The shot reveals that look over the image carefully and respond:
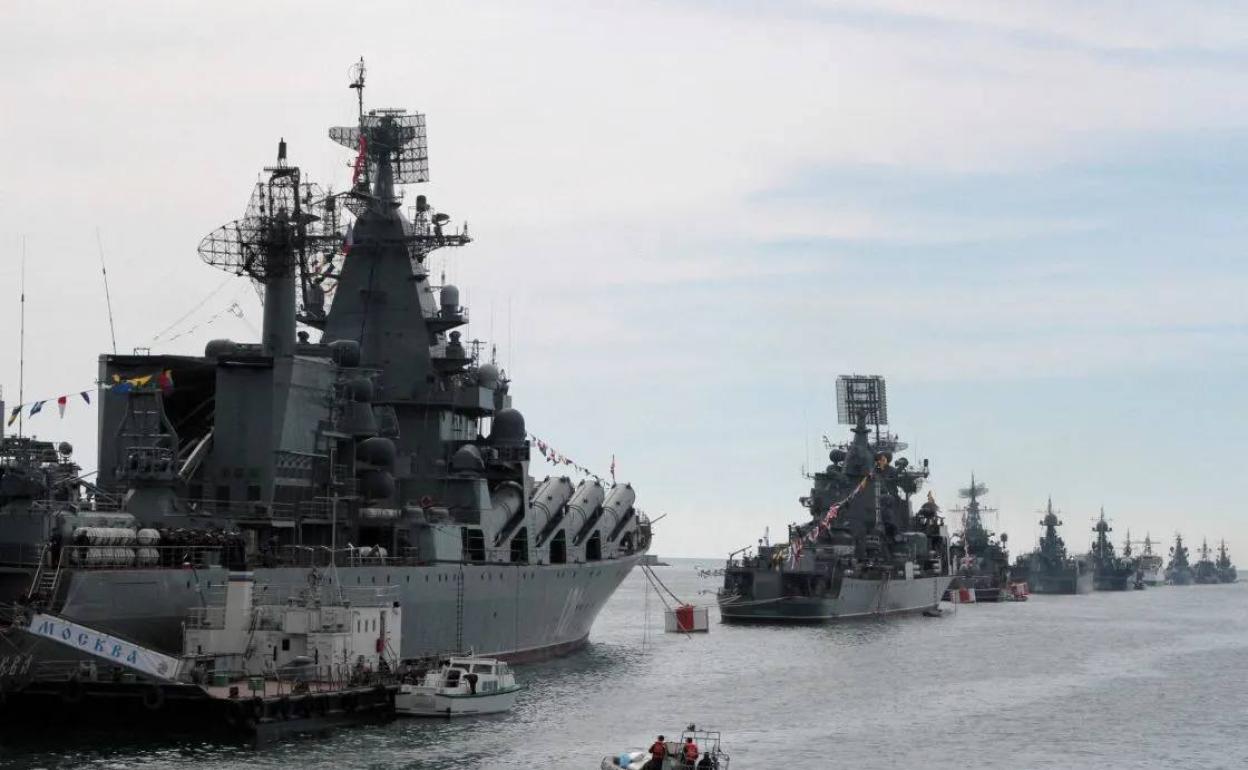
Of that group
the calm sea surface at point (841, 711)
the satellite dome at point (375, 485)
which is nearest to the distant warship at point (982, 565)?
the calm sea surface at point (841, 711)

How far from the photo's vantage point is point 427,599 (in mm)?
51969

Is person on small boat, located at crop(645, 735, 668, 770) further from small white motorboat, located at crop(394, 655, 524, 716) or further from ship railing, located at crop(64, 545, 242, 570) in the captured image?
ship railing, located at crop(64, 545, 242, 570)

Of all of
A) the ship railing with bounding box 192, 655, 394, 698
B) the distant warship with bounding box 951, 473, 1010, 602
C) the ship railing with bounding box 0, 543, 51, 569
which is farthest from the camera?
the distant warship with bounding box 951, 473, 1010, 602

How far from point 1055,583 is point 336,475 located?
151 metres

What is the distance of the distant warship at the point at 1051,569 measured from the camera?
188m

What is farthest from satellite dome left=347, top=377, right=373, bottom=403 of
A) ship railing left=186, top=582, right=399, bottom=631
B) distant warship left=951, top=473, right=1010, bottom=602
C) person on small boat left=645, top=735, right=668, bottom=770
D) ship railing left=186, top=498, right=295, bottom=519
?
distant warship left=951, top=473, right=1010, bottom=602

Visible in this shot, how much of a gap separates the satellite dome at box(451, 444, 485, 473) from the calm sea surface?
318 inches

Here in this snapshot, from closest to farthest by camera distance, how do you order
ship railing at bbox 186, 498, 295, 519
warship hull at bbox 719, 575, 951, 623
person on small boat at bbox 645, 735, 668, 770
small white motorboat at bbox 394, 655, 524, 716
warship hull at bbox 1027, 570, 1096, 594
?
person on small boat at bbox 645, 735, 668, 770
small white motorboat at bbox 394, 655, 524, 716
ship railing at bbox 186, 498, 295, 519
warship hull at bbox 719, 575, 951, 623
warship hull at bbox 1027, 570, 1096, 594

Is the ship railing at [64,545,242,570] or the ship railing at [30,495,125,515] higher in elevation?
the ship railing at [30,495,125,515]

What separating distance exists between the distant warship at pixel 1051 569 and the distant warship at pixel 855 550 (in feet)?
220

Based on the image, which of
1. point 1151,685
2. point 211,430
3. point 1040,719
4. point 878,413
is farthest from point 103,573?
point 878,413

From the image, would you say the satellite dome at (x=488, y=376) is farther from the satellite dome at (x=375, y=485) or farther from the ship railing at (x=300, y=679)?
the ship railing at (x=300, y=679)

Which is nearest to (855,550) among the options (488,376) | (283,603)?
(488,376)

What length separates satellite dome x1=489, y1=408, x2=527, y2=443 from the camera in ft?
209
